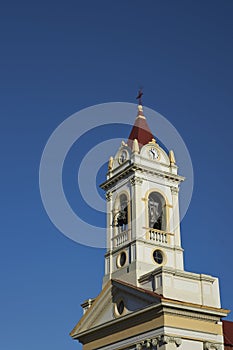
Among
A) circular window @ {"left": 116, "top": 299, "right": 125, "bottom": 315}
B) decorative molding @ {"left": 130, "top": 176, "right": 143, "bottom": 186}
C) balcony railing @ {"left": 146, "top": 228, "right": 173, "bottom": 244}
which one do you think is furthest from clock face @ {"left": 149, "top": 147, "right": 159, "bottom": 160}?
circular window @ {"left": 116, "top": 299, "right": 125, "bottom": 315}

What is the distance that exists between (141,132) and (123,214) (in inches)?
231

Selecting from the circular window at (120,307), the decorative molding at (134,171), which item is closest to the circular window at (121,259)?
the circular window at (120,307)

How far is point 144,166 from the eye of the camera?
37844 mm

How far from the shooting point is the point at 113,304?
3400cm

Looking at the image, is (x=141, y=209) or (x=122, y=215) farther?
(x=122, y=215)

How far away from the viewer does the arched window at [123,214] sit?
37781 mm

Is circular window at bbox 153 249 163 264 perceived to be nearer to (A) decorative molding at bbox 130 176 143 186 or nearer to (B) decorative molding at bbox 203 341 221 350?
(A) decorative molding at bbox 130 176 143 186

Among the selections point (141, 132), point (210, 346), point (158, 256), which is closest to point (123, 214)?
point (158, 256)

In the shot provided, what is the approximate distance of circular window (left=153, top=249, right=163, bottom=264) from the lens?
35562mm

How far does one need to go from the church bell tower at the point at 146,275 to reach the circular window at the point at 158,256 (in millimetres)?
59

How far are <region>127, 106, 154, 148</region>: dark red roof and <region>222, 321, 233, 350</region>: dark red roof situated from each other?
1237 centimetres

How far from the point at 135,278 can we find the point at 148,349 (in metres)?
4.78

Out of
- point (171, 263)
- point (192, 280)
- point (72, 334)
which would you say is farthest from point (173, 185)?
point (72, 334)

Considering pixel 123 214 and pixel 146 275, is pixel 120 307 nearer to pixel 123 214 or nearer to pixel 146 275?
pixel 146 275
